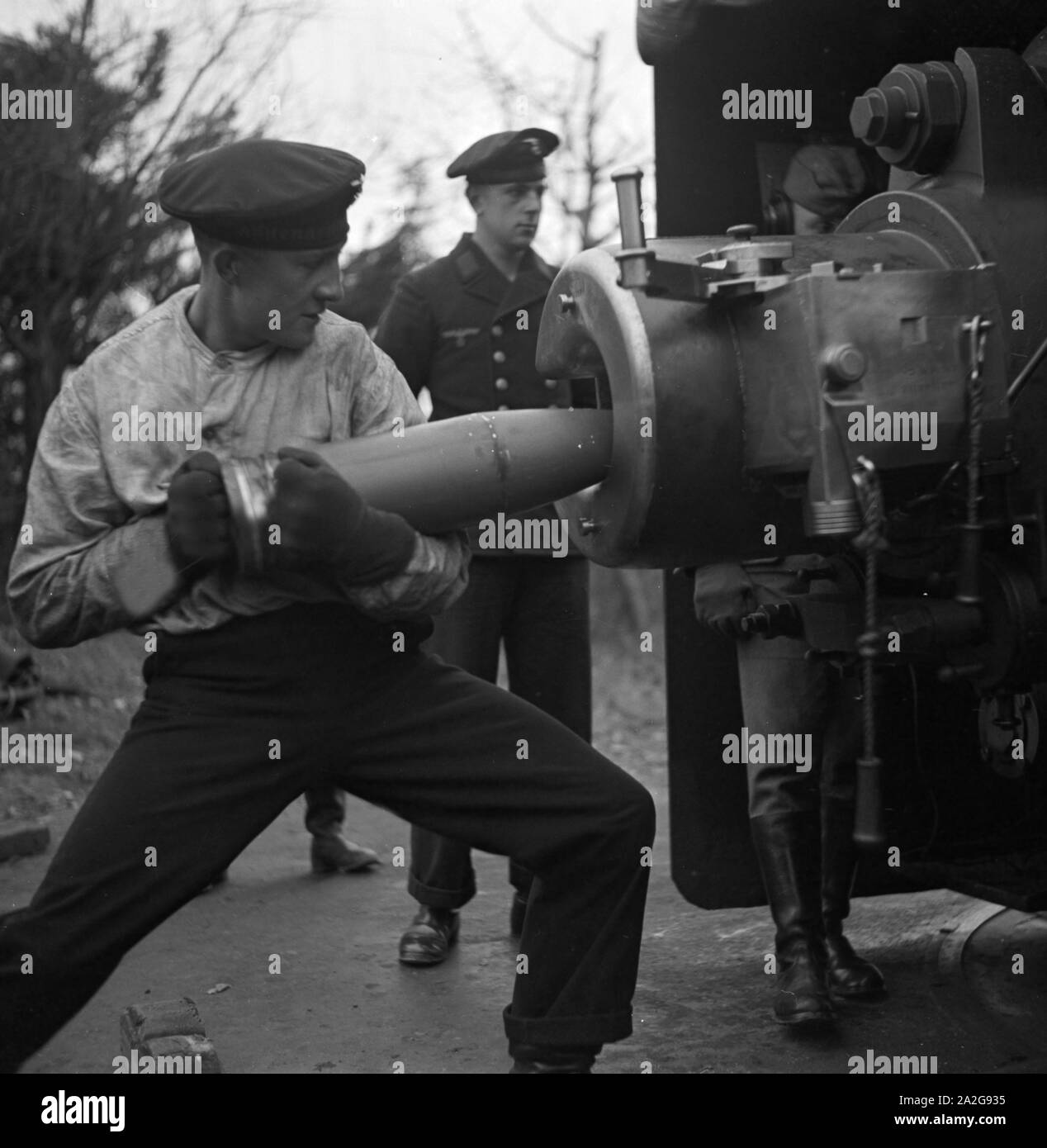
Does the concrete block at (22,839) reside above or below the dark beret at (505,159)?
below

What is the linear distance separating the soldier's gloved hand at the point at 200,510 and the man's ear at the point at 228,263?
40cm

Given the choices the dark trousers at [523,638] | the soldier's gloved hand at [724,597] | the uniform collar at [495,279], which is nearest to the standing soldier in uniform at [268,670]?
the soldier's gloved hand at [724,597]

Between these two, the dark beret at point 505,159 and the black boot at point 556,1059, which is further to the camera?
the dark beret at point 505,159

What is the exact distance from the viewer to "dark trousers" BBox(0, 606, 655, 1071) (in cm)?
258

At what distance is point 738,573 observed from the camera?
3.60 metres

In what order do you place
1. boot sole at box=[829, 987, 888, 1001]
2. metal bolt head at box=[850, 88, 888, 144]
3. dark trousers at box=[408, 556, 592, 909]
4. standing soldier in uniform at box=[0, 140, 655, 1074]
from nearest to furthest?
standing soldier in uniform at box=[0, 140, 655, 1074] < metal bolt head at box=[850, 88, 888, 144] < boot sole at box=[829, 987, 888, 1001] < dark trousers at box=[408, 556, 592, 909]

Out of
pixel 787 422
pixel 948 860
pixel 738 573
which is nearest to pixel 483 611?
pixel 738 573

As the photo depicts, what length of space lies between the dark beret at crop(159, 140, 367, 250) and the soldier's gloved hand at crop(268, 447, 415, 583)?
435 mm

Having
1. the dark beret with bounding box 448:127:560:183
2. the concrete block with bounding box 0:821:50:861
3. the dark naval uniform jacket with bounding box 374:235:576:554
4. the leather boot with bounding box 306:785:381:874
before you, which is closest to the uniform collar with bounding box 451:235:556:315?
the dark naval uniform jacket with bounding box 374:235:576:554

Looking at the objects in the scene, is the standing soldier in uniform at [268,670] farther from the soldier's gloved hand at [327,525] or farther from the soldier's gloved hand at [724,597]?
the soldier's gloved hand at [724,597]

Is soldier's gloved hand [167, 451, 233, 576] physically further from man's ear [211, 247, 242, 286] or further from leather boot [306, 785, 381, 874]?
leather boot [306, 785, 381, 874]

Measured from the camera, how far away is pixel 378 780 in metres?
2.74

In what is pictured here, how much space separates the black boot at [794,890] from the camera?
11.6 ft
